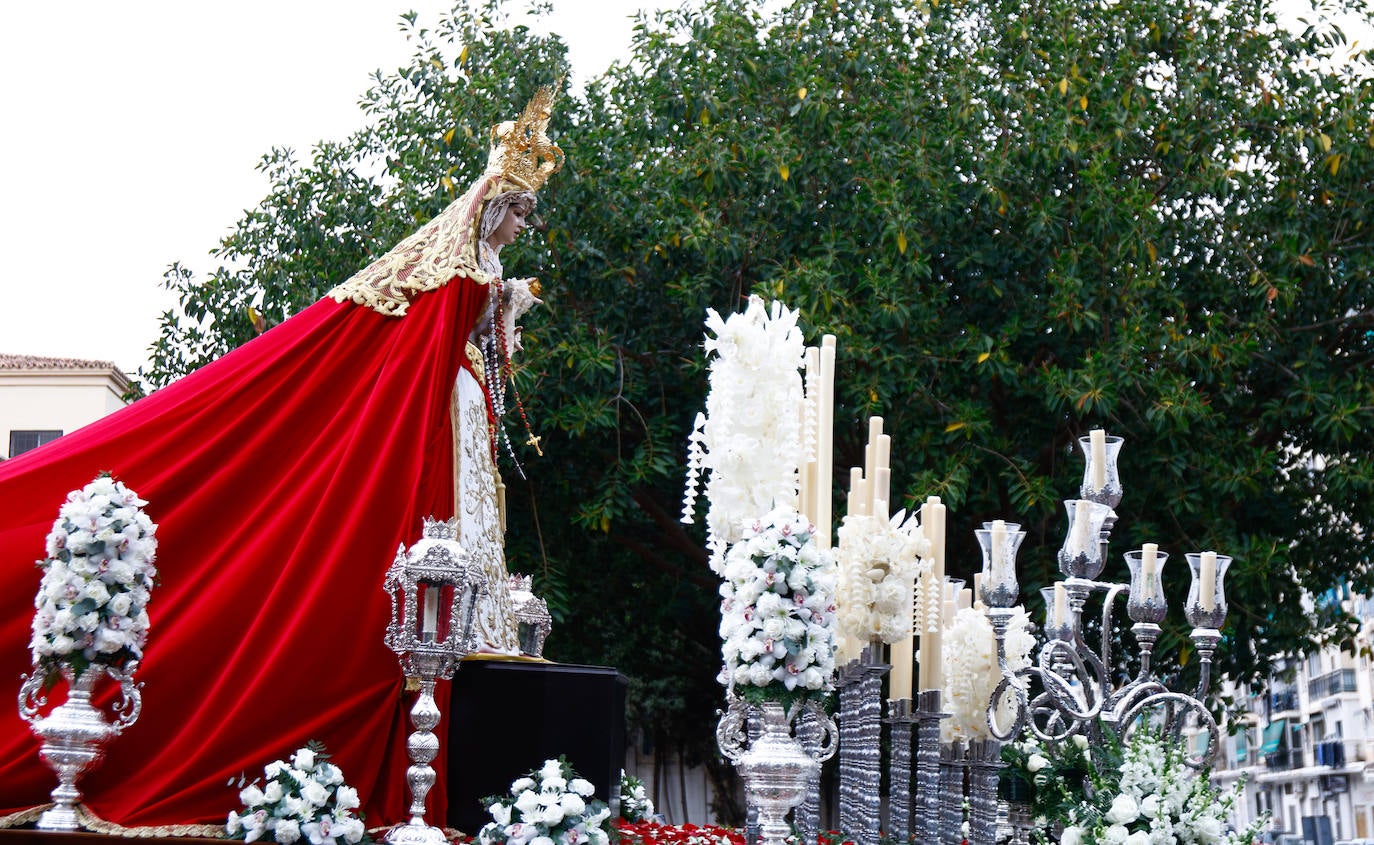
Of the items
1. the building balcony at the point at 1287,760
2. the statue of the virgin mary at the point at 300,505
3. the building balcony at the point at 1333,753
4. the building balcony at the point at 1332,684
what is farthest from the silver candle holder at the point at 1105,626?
the building balcony at the point at 1287,760

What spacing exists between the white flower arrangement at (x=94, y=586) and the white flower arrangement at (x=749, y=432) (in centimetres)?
223

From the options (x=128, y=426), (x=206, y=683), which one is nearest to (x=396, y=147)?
(x=128, y=426)

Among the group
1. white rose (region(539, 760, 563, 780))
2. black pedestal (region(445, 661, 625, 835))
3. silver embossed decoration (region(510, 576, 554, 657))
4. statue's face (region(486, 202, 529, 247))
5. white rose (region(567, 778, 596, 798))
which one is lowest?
white rose (region(567, 778, 596, 798))

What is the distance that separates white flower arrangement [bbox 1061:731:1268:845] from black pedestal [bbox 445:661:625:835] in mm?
2122

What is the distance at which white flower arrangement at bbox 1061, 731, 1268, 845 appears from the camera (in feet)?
21.3

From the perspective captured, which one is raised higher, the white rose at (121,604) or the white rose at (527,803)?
the white rose at (121,604)

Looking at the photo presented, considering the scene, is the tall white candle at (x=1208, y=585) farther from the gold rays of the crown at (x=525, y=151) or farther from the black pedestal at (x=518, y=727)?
the gold rays of the crown at (x=525, y=151)

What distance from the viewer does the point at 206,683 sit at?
22.1ft

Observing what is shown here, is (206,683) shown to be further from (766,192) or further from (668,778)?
(668,778)

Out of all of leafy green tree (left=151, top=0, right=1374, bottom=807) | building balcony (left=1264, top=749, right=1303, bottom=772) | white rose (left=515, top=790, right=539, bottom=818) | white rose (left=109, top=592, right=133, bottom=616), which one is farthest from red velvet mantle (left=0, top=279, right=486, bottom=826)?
building balcony (left=1264, top=749, right=1303, bottom=772)

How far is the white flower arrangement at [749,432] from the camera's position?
6504 millimetres

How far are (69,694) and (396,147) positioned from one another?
33.0 ft

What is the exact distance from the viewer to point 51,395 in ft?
90.4

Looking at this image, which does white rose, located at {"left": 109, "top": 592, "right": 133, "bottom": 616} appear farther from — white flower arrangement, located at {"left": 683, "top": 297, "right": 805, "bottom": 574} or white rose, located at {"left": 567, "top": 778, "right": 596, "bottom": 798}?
white flower arrangement, located at {"left": 683, "top": 297, "right": 805, "bottom": 574}
